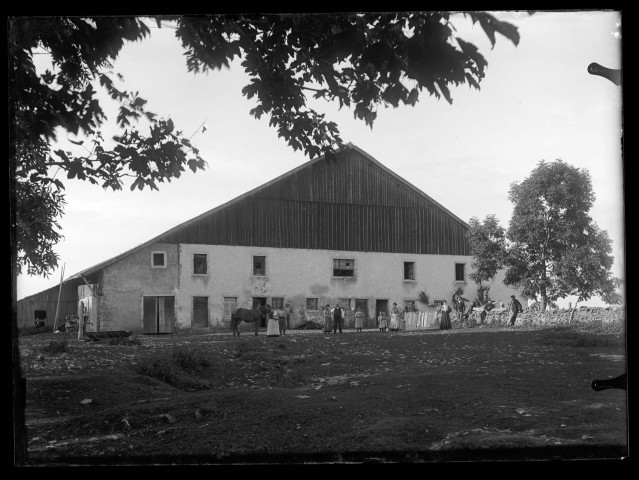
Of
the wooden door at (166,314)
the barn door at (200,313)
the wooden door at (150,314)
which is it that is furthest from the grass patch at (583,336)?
the wooden door at (150,314)

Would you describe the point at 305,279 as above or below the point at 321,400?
above

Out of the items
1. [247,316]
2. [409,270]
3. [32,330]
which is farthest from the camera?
[409,270]

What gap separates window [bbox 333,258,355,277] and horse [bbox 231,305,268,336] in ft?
1.73

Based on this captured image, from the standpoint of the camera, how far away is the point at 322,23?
373 centimetres

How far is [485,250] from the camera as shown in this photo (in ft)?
13.5

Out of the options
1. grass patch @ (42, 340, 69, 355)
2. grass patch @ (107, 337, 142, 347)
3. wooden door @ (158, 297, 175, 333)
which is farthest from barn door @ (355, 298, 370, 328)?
grass patch @ (42, 340, 69, 355)

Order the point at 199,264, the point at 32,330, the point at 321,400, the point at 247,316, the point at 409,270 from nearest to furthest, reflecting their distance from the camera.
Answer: the point at 32,330
the point at 321,400
the point at 247,316
the point at 199,264
the point at 409,270

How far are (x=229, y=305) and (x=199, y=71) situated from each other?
1.47m

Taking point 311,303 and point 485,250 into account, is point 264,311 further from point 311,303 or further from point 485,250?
point 485,250

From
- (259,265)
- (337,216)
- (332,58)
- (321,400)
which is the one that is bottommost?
(321,400)

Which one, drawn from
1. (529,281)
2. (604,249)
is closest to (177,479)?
(529,281)

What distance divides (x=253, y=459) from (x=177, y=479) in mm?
456

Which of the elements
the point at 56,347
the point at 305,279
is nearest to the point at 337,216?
the point at 305,279

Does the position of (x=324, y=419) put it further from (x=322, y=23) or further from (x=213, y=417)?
(x=322, y=23)
